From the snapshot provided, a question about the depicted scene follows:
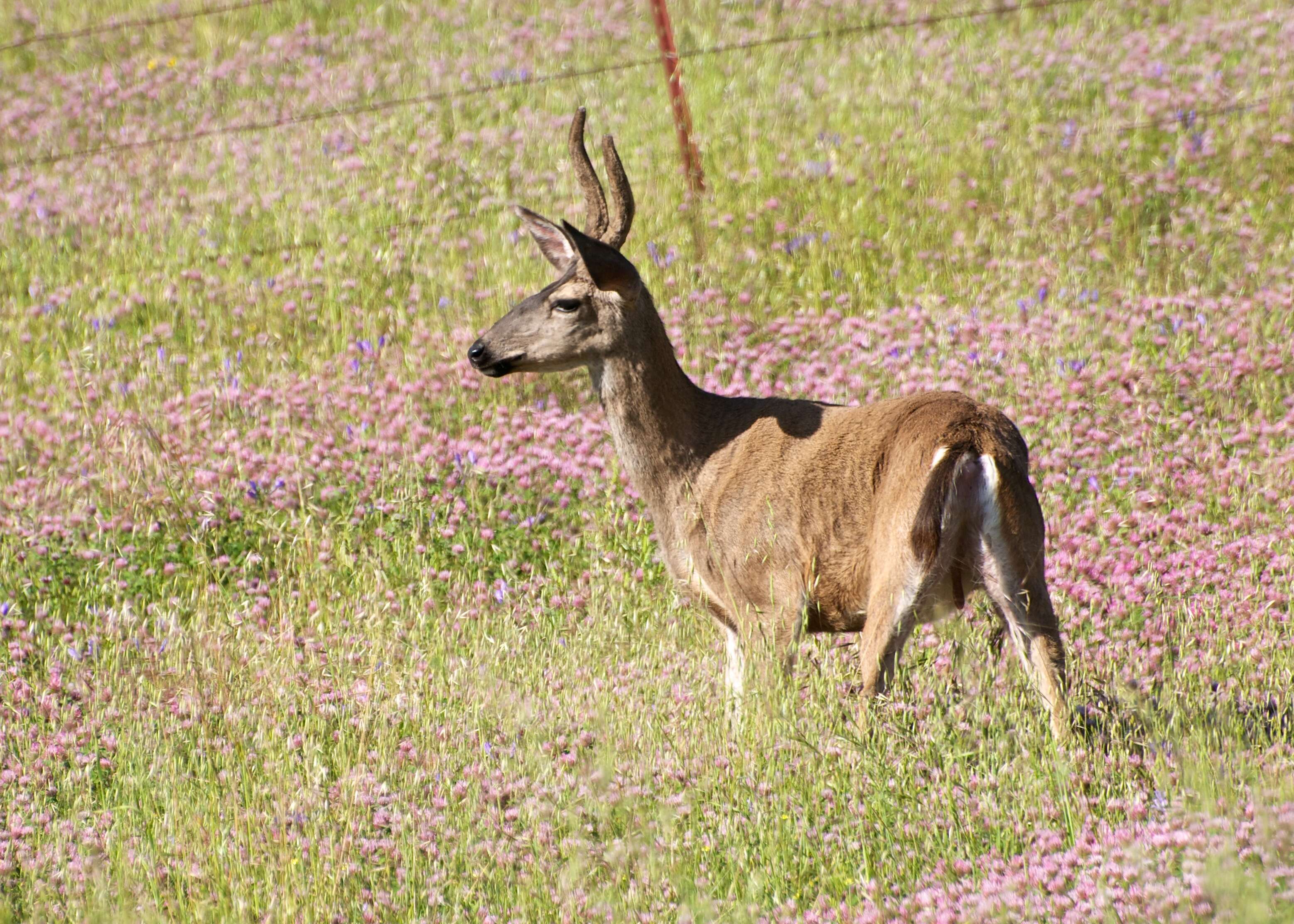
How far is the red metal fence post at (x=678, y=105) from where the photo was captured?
996cm

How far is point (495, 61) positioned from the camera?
12.8 meters

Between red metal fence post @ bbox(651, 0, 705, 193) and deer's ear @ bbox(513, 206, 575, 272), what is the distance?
142 inches

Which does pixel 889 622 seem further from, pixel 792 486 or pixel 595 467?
pixel 595 467

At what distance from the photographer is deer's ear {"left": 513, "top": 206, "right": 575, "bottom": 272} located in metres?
6.21

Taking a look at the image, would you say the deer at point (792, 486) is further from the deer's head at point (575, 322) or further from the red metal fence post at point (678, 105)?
the red metal fence post at point (678, 105)

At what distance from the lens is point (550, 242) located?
6.38m

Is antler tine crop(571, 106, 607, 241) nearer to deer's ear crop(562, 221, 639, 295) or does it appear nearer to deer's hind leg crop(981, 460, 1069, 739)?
deer's ear crop(562, 221, 639, 295)

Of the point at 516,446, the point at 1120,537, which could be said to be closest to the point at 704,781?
the point at 1120,537

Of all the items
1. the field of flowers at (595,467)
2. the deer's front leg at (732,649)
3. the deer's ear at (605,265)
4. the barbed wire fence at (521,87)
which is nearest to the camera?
the field of flowers at (595,467)

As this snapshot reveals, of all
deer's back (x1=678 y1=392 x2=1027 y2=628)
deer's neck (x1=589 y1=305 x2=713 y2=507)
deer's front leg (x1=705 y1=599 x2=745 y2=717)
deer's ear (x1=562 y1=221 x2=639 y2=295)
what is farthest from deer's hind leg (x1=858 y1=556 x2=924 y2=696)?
deer's ear (x1=562 y1=221 x2=639 y2=295)

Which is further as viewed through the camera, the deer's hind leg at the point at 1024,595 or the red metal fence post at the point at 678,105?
the red metal fence post at the point at 678,105

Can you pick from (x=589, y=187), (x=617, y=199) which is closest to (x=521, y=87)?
(x=589, y=187)

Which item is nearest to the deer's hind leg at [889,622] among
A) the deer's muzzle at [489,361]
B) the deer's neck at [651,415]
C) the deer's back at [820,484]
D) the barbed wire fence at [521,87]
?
the deer's back at [820,484]

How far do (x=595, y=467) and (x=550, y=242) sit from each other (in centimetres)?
121
